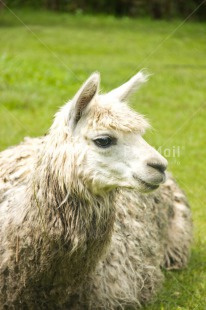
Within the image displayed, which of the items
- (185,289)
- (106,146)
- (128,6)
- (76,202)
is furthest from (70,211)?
(128,6)

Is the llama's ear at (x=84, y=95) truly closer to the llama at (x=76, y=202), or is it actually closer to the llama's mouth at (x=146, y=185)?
the llama at (x=76, y=202)

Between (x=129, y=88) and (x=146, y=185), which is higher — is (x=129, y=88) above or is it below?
above

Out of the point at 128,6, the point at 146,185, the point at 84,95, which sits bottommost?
the point at 146,185

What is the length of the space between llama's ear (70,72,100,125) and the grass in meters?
0.67

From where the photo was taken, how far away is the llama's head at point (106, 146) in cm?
395

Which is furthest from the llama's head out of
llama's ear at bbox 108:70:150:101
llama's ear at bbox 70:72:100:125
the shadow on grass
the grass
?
the shadow on grass

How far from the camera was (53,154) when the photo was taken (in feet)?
13.2

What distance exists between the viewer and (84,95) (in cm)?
399

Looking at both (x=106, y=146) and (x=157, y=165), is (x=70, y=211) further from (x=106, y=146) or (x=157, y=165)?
(x=157, y=165)

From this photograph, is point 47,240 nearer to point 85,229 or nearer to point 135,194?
point 85,229

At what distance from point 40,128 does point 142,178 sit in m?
5.86

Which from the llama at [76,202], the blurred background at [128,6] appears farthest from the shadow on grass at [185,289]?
the blurred background at [128,6]

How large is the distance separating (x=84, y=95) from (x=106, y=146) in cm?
27

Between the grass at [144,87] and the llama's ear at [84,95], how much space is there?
0.67m
